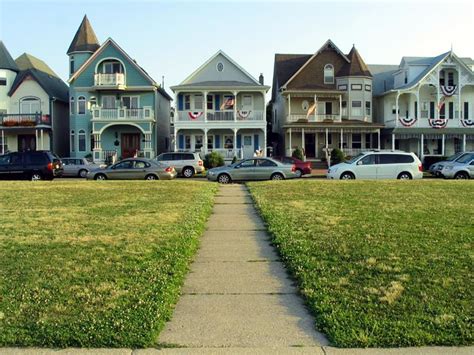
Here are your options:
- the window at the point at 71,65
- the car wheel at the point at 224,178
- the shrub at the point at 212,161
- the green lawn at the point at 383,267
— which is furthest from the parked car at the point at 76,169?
the green lawn at the point at 383,267

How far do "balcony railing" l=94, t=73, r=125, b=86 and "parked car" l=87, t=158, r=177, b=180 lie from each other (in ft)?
60.9

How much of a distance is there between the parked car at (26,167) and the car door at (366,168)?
15.8m

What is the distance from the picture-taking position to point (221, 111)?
43969mm

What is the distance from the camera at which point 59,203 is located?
14594 mm

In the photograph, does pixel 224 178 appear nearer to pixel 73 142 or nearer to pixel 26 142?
pixel 73 142

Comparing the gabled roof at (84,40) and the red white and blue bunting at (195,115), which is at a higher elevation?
the gabled roof at (84,40)

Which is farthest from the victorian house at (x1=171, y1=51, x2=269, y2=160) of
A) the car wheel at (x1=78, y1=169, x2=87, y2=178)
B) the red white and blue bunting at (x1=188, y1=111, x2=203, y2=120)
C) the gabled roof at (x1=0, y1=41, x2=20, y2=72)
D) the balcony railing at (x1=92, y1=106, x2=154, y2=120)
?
the gabled roof at (x1=0, y1=41, x2=20, y2=72)

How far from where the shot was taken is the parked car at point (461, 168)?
92.2 ft

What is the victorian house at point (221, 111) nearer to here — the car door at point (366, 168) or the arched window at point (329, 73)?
the arched window at point (329, 73)

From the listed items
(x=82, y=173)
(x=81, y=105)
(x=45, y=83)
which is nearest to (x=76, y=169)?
(x=82, y=173)

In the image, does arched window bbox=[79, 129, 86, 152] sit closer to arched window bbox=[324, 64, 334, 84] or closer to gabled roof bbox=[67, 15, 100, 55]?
gabled roof bbox=[67, 15, 100, 55]

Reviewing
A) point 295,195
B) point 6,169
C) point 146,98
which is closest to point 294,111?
point 146,98

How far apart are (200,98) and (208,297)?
4049 cm

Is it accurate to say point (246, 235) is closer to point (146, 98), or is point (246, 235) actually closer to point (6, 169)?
point (6, 169)
